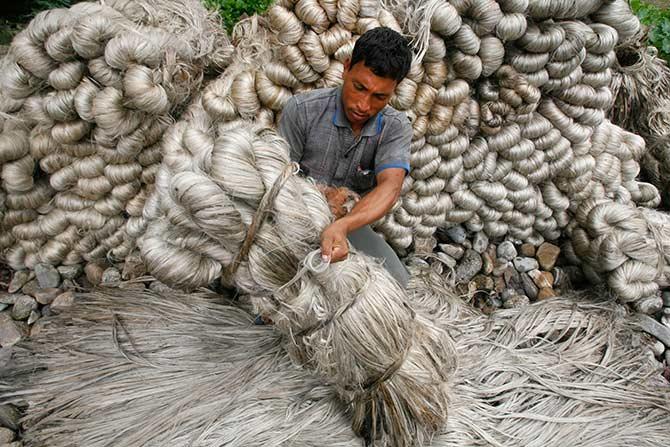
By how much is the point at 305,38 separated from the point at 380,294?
40.3 inches

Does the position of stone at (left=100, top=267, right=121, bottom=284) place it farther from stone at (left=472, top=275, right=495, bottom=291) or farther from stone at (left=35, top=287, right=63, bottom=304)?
stone at (left=472, top=275, right=495, bottom=291)

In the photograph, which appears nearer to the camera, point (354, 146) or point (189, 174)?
point (189, 174)

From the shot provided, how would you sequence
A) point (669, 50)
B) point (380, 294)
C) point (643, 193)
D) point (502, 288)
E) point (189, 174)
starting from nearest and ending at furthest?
1. point (189, 174)
2. point (380, 294)
3. point (502, 288)
4. point (643, 193)
5. point (669, 50)

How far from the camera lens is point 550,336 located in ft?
7.61

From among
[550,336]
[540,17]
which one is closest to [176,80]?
[540,17]

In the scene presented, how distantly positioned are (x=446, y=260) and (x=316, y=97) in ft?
3.65

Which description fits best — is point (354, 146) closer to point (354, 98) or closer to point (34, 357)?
point (354, 98)

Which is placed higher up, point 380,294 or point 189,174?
point 189,174

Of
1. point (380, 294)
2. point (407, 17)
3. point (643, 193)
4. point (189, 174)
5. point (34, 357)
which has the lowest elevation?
point (34, 357)

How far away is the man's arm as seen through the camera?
1.42 metres

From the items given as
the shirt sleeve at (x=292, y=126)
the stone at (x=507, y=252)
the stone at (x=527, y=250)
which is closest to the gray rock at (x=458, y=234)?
the stone at (x=507, y=252)

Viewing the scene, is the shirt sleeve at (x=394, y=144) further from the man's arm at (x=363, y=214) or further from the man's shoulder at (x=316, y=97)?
the man's shoulder at (x=316, y=97)

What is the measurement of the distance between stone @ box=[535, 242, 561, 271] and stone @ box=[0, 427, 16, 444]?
7.58 ft

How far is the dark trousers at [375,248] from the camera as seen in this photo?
2113 millimetres
